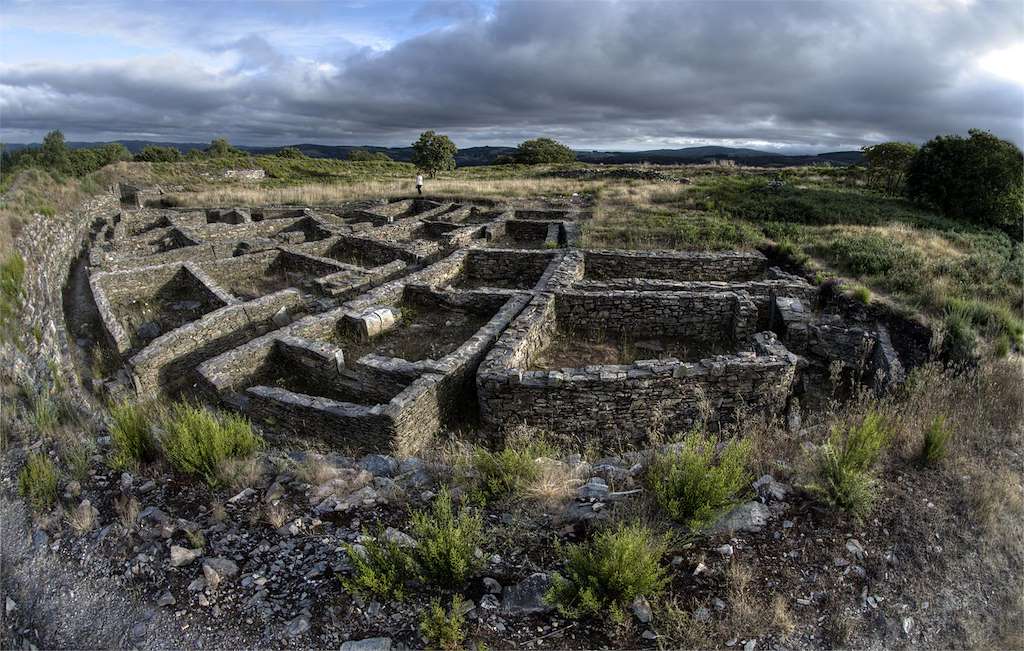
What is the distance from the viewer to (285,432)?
7305mm

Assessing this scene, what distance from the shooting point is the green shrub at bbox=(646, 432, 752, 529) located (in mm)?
4047

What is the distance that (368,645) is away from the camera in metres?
3.25

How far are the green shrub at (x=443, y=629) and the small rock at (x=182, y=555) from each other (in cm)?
205

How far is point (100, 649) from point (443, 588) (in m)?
2.33

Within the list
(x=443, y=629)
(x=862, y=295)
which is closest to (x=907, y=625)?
(x=443, y=629)

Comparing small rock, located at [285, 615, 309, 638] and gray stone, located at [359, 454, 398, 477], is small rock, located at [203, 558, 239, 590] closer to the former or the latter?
small rock, located at [285, 615, 309, 638]

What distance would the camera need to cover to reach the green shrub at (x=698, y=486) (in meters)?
4.05

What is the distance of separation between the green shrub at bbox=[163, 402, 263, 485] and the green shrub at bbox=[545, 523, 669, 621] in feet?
11.5

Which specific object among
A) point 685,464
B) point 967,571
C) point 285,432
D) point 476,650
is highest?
point 685,464

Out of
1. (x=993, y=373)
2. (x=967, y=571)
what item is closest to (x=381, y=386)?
(x=967, y=571)

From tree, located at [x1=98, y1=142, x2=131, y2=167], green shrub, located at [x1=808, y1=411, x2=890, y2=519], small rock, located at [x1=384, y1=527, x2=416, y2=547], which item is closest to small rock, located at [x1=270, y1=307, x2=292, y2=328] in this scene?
small rock, located at [x1=384, y1=527, x2=416, y2=547]

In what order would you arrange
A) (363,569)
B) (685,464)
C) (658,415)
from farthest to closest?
1. (658,415)
2. (685,464)
3. (363,569)

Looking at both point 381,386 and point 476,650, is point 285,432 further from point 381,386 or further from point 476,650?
point 476,650

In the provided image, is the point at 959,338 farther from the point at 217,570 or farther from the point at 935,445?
the point at 217,570
